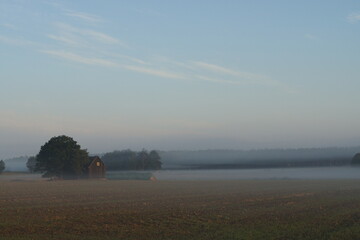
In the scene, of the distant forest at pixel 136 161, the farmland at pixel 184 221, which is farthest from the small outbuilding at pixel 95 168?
the farmland at pixel 184 221

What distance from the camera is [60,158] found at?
316 feet

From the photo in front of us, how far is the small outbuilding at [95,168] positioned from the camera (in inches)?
3990

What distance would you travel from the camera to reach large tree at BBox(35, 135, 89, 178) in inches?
3799

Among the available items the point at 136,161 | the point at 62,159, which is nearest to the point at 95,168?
the point at 62,159

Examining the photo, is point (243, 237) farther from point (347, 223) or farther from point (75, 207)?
point (75, 207)

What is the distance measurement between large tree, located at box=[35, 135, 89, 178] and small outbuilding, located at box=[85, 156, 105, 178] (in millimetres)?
3052

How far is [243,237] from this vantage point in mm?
20375

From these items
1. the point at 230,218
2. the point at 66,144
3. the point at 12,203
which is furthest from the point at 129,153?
the point at 230,218

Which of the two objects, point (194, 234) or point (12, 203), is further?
point (12, 203)

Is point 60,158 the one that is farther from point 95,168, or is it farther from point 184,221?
point 184,221

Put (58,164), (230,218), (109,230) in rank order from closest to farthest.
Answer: (109,230), (230,218), (58,164)

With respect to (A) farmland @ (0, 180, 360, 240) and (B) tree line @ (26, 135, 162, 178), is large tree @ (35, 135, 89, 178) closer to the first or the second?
(B) tree line @ (26, 135, 162, 178)

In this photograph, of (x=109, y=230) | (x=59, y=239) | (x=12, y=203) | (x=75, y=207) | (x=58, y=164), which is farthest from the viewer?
(x=58, y=164)

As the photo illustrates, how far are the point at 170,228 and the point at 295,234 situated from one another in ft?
17.9
